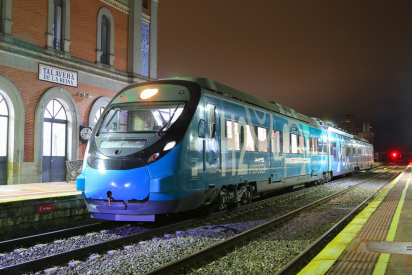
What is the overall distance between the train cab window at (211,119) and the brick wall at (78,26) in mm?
10293

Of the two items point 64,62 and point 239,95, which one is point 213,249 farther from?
point 64,62

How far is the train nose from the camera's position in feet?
24.3

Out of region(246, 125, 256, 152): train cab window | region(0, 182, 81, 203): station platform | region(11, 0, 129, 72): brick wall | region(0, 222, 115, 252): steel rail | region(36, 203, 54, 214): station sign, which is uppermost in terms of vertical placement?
region(11, 0, 129, 72): brick wall

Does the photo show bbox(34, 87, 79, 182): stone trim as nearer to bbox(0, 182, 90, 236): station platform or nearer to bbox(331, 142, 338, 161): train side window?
bbox(0, 182, 90, 236): station platform

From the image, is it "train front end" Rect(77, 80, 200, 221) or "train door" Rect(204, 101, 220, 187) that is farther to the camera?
"train door" Rect(204, 101, 220, 187)

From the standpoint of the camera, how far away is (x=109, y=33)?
19.9 meters

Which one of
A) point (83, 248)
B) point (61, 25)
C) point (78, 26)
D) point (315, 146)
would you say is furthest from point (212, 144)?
point (78, 26)

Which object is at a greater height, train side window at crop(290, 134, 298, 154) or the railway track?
train side window at crop(290, 134, 298, 154)

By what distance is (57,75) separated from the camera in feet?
54.7

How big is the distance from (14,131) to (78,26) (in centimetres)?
614

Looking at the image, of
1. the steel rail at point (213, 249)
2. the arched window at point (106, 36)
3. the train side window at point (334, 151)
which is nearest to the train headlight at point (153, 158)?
the steel rail at point (213, 249)

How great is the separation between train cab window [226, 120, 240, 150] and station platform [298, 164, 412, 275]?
3.44 metres

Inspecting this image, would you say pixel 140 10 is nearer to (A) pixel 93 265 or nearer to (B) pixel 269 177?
(B) pixel 269 177

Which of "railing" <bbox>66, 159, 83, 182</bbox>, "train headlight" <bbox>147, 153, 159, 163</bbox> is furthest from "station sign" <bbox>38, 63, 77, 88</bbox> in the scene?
"train headlight" <bbox>147, 153, 159, 163</bbox>
